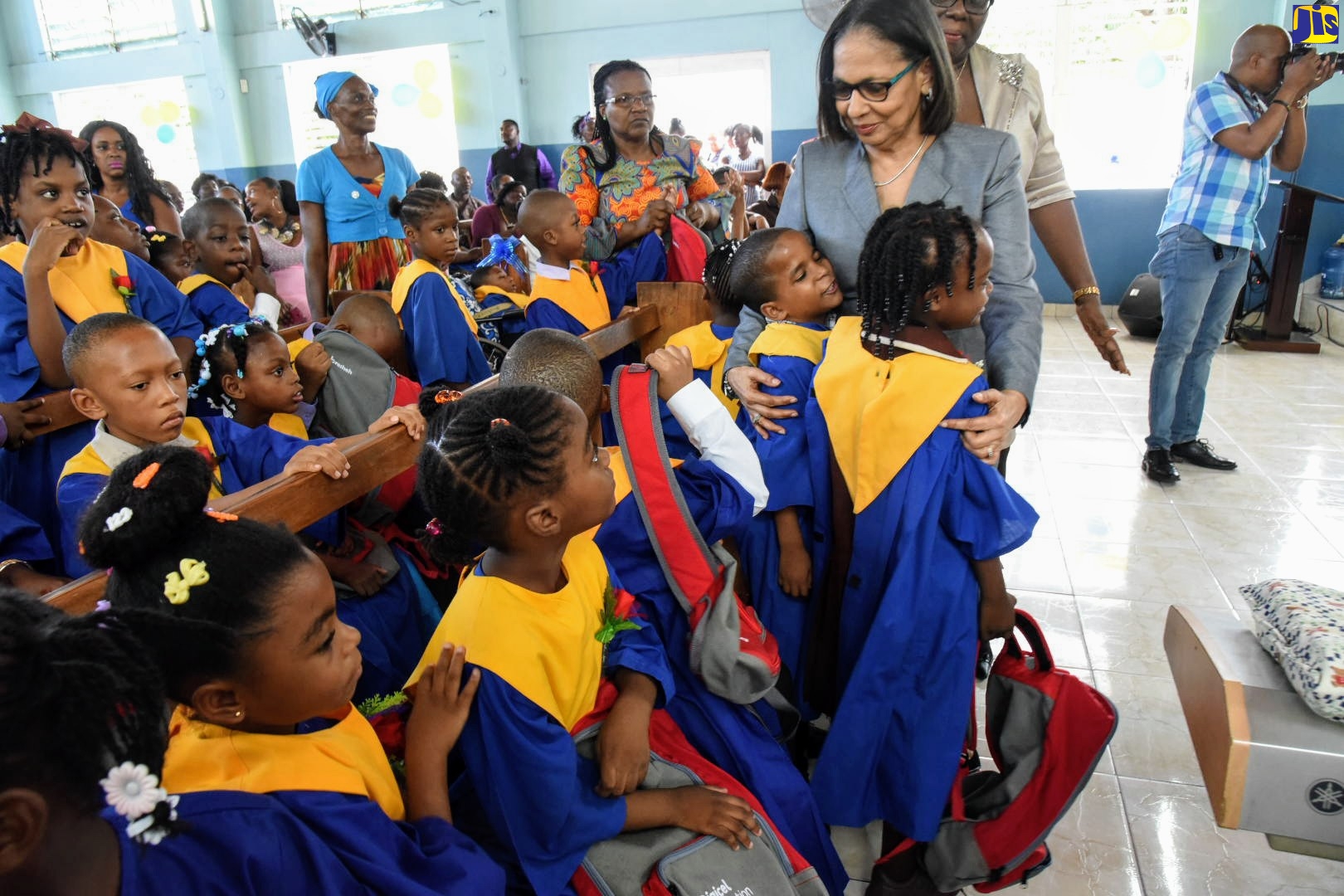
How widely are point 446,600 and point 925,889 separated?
1.21 m

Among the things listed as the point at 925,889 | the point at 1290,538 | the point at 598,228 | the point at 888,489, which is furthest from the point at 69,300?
the point at 1290,538

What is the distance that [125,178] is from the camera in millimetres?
3688

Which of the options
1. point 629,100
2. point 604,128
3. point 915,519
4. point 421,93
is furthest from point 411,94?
point 915,519

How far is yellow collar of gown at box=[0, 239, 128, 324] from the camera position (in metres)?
2.13

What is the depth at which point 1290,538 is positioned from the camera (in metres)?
3.31

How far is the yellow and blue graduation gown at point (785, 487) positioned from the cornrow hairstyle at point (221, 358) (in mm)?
1197

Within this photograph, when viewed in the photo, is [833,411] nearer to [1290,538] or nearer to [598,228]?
[598,228]

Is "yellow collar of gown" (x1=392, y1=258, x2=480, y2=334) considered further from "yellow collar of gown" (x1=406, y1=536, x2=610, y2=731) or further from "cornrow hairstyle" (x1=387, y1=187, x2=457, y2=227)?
"yellow collar of gown" (x1=406, y1=536, x2=610, y2=731)

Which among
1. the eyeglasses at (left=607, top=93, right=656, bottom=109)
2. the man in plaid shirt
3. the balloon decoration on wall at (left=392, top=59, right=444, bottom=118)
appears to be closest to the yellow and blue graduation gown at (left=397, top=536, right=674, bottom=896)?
the eyeglasses at (left=607, top=93, right=656, bottom=109)

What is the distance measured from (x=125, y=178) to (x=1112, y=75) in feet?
25.9

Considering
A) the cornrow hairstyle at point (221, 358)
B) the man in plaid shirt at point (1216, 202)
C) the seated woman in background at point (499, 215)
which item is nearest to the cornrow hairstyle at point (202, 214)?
the cornrow hairstyle at point (221, 358)

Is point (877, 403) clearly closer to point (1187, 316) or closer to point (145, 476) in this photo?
point (145, 476)

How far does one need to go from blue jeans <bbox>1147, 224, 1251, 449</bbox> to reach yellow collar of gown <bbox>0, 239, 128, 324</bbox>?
4034mm

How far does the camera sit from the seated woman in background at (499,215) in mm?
6160
